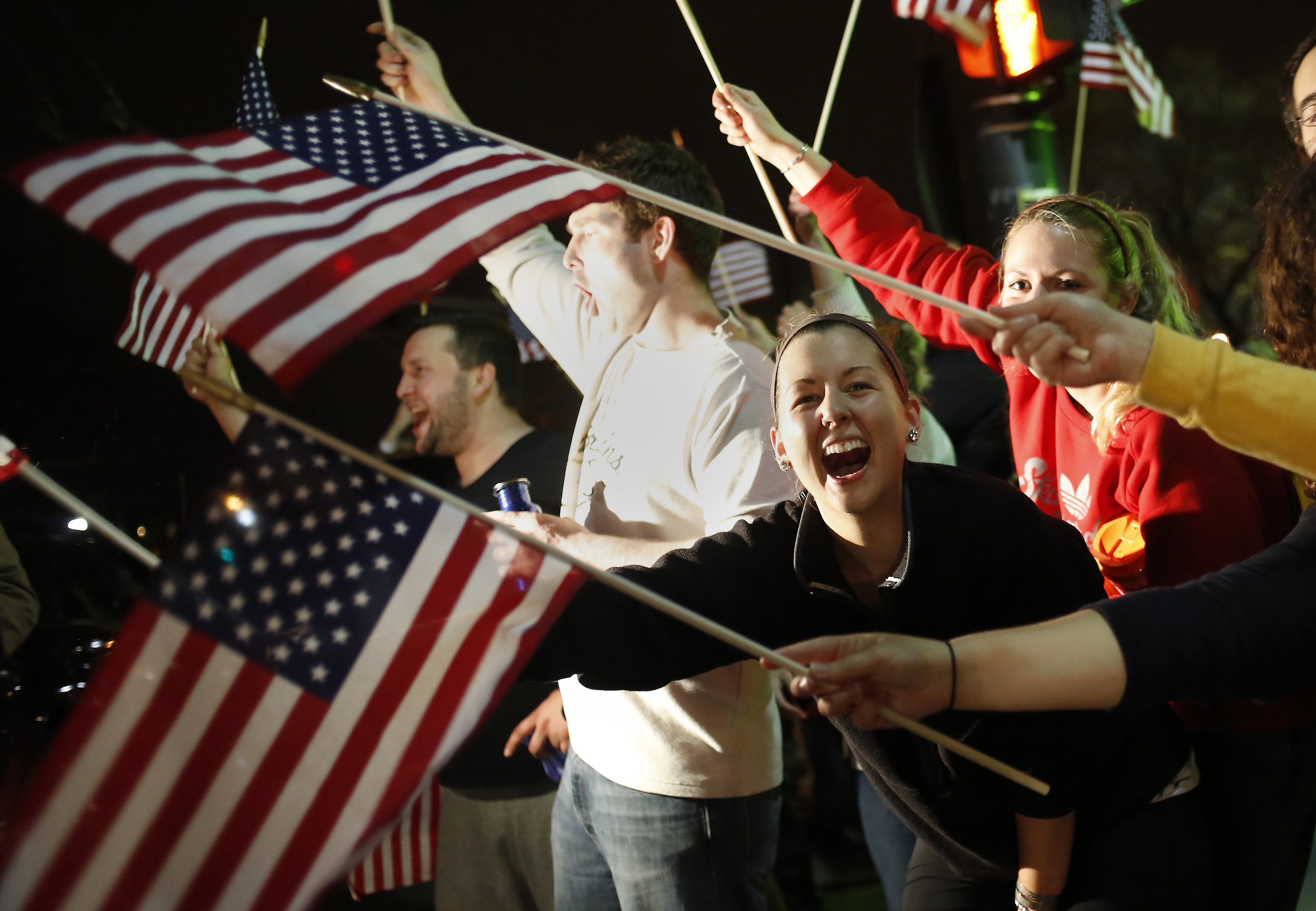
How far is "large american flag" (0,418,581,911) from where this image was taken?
139 cm

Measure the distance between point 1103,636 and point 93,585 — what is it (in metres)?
2.19

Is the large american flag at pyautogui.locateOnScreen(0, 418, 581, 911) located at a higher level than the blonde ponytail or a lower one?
lower

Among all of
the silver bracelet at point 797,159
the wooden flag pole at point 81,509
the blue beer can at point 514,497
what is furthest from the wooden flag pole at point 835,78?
the wooden flag pole at point 81,509

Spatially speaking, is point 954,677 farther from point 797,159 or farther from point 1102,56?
point 1102,56

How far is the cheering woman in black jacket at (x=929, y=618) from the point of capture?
172cm

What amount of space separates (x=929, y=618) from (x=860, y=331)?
21.9 inches

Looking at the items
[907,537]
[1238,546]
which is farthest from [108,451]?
[1238,546]

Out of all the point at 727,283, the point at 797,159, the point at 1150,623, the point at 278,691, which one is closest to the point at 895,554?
the point at 1150,623

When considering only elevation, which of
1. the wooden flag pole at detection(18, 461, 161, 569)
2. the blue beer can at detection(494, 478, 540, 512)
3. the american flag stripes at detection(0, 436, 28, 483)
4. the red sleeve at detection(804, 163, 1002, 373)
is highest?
the red sleeve at detection(804, 163, 1002, 373)

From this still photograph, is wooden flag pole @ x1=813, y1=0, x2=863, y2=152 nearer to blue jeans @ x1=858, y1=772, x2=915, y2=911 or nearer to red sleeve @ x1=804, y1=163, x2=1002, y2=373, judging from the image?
red sleeve @ x1=804, y1=163, x2=1002, y2=373

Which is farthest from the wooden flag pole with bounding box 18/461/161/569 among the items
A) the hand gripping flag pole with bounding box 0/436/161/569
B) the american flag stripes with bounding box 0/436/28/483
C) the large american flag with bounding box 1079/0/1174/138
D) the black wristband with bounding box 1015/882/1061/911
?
the large american flag with bounding box 1079/0/1174/138

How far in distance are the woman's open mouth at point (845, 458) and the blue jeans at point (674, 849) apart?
2.67ft

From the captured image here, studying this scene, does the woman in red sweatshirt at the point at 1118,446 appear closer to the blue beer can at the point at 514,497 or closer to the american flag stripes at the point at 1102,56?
the blue beer can at the point at 514,497

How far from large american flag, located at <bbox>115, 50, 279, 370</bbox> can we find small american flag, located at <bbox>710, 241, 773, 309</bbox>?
4.93ft
